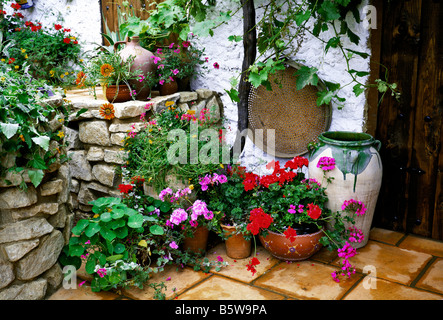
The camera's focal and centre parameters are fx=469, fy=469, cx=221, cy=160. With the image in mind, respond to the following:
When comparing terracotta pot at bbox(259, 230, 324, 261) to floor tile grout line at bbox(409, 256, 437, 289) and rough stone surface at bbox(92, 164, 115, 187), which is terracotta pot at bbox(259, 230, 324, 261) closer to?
floor tile grout line at bbox(409, 256, 437, 289)

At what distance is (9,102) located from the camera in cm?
250

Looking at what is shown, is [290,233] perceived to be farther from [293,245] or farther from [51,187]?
[51,187]

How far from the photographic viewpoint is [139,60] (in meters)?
A: 3.60

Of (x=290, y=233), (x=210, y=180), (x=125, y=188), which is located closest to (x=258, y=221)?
(x=290, y=233)

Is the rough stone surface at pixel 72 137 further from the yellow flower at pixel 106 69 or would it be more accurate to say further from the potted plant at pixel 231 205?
the potted plant at pixel 231 205

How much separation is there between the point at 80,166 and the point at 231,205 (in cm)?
127

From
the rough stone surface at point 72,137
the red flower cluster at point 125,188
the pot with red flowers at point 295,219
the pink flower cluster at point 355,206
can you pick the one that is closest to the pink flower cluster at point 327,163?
the pot with red flowers at point 295,219

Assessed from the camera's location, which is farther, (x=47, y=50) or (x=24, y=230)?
(x=47, y=50)

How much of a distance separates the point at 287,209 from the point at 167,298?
0.96m

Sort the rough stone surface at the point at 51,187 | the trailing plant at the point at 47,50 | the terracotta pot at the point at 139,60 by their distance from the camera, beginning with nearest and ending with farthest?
the rough stone surface at the point at 51,187 < the terracotta pot at the point at 139,60 < the trailing plant at the point at 47,50

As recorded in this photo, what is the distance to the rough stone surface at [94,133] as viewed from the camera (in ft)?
11.4

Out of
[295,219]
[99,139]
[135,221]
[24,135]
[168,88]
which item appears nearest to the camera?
[24,135]

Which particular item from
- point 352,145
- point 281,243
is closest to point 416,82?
point 352,145
